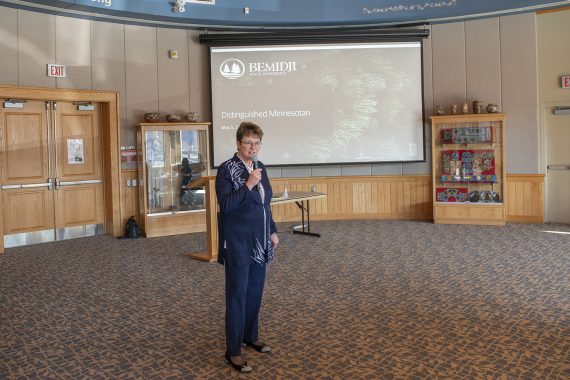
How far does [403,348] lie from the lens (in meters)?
3.83

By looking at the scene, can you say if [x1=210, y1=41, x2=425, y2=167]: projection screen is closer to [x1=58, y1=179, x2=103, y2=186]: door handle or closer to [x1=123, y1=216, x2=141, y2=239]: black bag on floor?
[x1=123, y1=216, x2=141, y2=239]: black bag on floor

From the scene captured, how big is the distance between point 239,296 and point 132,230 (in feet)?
19.9

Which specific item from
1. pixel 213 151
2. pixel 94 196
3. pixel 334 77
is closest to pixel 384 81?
pixel 334 77

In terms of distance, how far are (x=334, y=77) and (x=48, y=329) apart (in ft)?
24.1

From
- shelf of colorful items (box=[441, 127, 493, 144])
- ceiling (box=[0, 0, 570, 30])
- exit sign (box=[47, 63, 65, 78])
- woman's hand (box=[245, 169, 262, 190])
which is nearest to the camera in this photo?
woman's hand (box=[245, 169, 262, 190])

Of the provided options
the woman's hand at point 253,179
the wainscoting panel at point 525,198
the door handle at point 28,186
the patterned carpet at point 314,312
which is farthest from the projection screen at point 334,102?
the woman's hand at point 253,179

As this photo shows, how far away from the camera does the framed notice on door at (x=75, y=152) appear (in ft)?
29.6

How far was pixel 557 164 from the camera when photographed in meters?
9.65

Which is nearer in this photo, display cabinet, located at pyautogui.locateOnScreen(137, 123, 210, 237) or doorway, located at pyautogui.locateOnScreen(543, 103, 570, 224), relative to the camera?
display cabinet, located at pyautogui.locateOnScreen(137, 123, 210, 237)

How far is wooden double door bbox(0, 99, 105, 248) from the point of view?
8375 mm

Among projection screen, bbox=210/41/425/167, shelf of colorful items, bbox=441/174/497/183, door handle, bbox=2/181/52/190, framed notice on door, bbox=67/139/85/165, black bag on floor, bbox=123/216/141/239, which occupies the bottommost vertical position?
black bag on floor, bbox=123/216/141/239

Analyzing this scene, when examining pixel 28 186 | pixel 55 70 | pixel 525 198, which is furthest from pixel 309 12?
pixel 28 186

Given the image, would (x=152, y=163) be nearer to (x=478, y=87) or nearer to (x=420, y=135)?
(x=420, y=135)

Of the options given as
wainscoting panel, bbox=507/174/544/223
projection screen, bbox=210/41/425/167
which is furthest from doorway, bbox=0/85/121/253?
wainscoting panel, bbox=507/174/544/223
